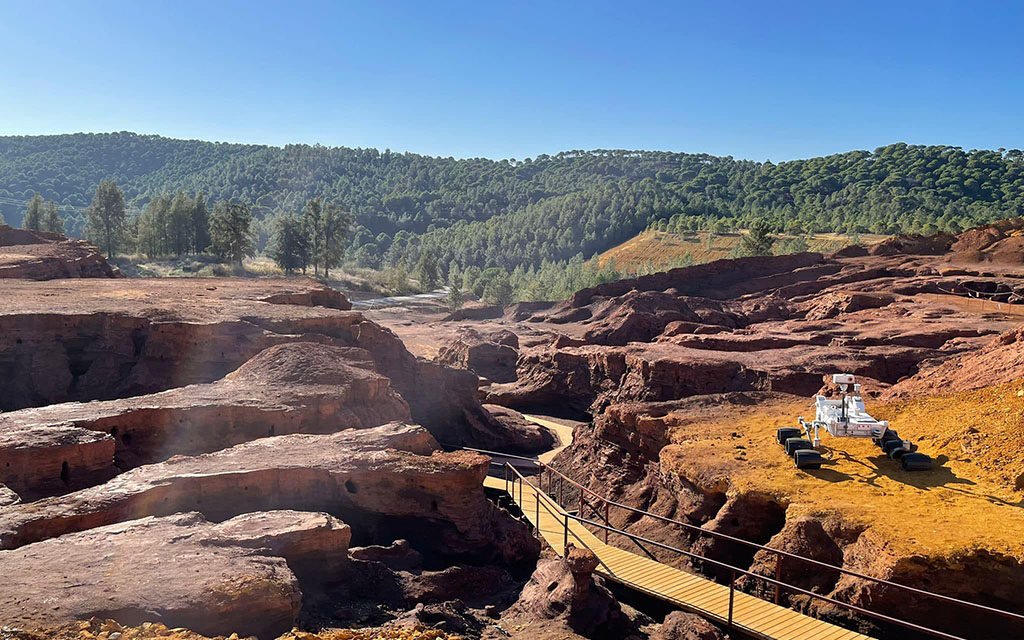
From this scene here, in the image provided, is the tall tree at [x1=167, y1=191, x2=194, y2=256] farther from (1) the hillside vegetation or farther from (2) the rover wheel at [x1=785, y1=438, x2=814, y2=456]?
(2) the rover wheel at [x1=785, y1=438, x2=814, y2=456]

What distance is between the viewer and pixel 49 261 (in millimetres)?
42812

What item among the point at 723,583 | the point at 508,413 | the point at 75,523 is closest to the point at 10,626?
the point at 75,523

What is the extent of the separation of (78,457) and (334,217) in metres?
76.8

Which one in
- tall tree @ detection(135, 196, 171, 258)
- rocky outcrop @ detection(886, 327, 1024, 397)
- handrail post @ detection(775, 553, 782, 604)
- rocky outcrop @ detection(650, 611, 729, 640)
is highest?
tall tree @ detection(135, 196, 171, 258)

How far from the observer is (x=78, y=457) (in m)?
15.2

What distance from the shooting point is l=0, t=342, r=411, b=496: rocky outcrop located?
14930 mm

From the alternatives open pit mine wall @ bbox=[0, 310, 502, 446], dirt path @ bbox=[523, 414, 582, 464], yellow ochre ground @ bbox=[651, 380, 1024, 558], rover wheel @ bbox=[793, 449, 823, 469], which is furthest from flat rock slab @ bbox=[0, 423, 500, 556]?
dirt path @ bbox=[523, 414, 582, 464]

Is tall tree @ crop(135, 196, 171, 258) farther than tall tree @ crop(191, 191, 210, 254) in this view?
No

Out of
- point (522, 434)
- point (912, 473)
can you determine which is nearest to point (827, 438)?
point (912, 473)

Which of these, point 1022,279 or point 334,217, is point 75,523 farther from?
point 334,217

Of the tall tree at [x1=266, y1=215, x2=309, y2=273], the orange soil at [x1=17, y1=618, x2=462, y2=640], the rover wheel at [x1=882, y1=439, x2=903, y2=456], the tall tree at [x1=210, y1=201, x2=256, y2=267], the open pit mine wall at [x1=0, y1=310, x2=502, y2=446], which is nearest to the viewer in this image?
the orange soil at [x1=17, y1=618, x2=462, y2=640]

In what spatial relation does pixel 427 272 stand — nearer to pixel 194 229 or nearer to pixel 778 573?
pixel 194 229

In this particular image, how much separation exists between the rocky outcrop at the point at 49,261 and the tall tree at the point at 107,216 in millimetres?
20540

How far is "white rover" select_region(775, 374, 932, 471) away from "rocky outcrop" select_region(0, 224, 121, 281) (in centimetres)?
4021
